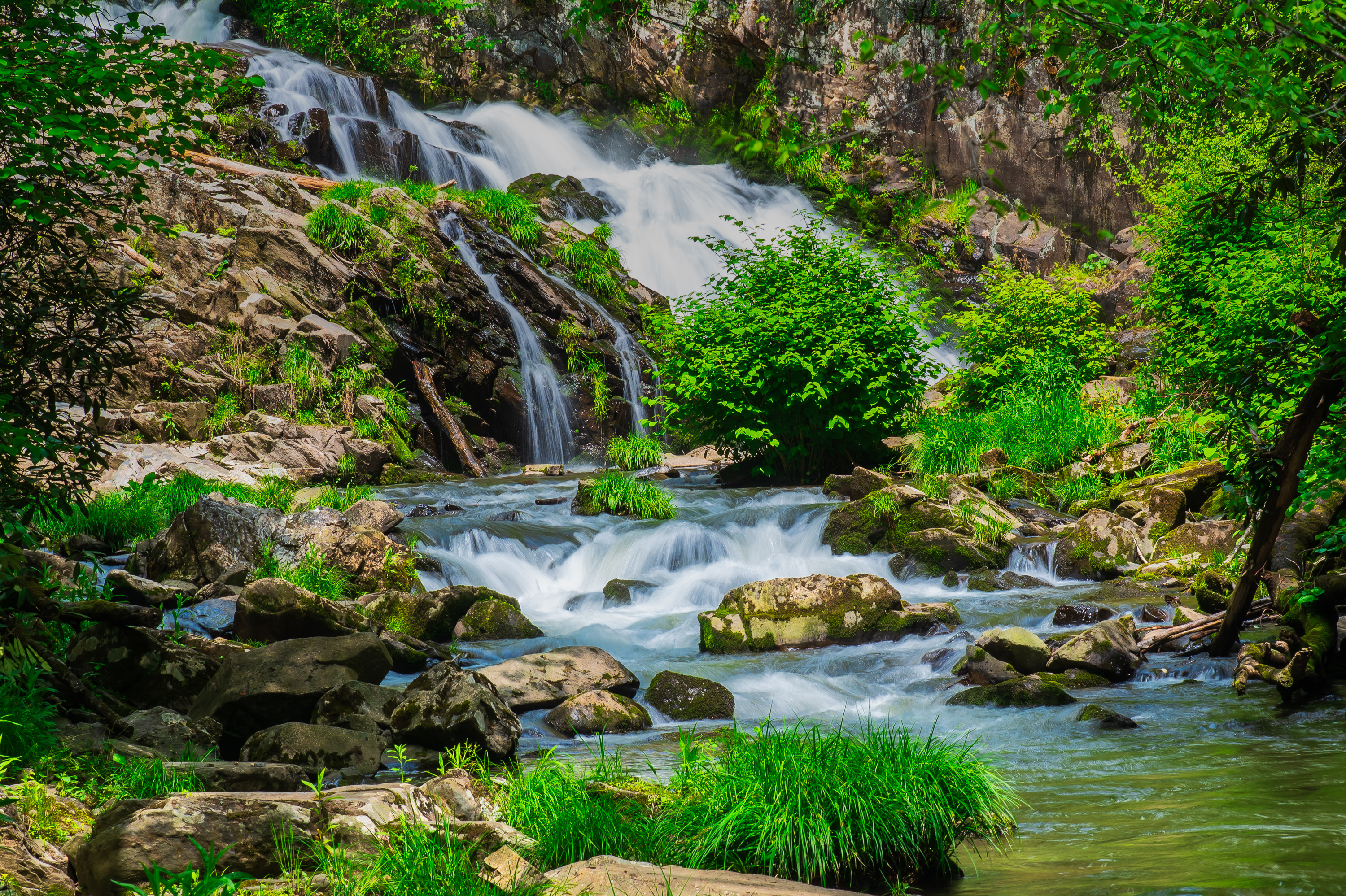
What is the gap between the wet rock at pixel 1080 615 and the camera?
9055 millimetres

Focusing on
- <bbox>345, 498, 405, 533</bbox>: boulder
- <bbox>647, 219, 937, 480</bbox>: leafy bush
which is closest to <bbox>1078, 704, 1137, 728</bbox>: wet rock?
<bbox>345, 498, 405, 533</bbox>: boulder

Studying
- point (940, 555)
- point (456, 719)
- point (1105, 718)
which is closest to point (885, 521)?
point (940, 555)

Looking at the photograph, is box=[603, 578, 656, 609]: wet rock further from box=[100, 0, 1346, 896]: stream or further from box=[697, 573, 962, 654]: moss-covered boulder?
box=[697, 573, 962, 654]: moss-covered boulder

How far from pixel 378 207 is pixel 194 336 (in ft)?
19.5

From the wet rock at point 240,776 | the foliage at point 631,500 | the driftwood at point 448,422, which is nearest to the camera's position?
the wet rock at point 240,776

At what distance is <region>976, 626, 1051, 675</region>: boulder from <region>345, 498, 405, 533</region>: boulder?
6.64m

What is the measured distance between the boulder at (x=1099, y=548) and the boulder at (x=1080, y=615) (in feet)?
5.96

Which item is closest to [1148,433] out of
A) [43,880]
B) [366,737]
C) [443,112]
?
[366,737]

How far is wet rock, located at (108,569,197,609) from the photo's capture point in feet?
24.2

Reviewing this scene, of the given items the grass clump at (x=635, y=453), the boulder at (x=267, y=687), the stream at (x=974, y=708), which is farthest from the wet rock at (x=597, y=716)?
the grass clump at (x=635, y=453)

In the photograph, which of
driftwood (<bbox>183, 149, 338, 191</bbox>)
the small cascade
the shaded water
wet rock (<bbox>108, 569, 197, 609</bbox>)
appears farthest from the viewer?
the small cascade

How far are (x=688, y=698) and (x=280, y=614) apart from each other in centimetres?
327

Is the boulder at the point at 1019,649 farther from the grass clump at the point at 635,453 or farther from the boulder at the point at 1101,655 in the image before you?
the grass clump at the point at 635,453

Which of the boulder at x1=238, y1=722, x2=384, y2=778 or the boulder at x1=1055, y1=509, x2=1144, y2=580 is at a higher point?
the boulder at x1=1055, y1=509, x2=1144, y2=580
